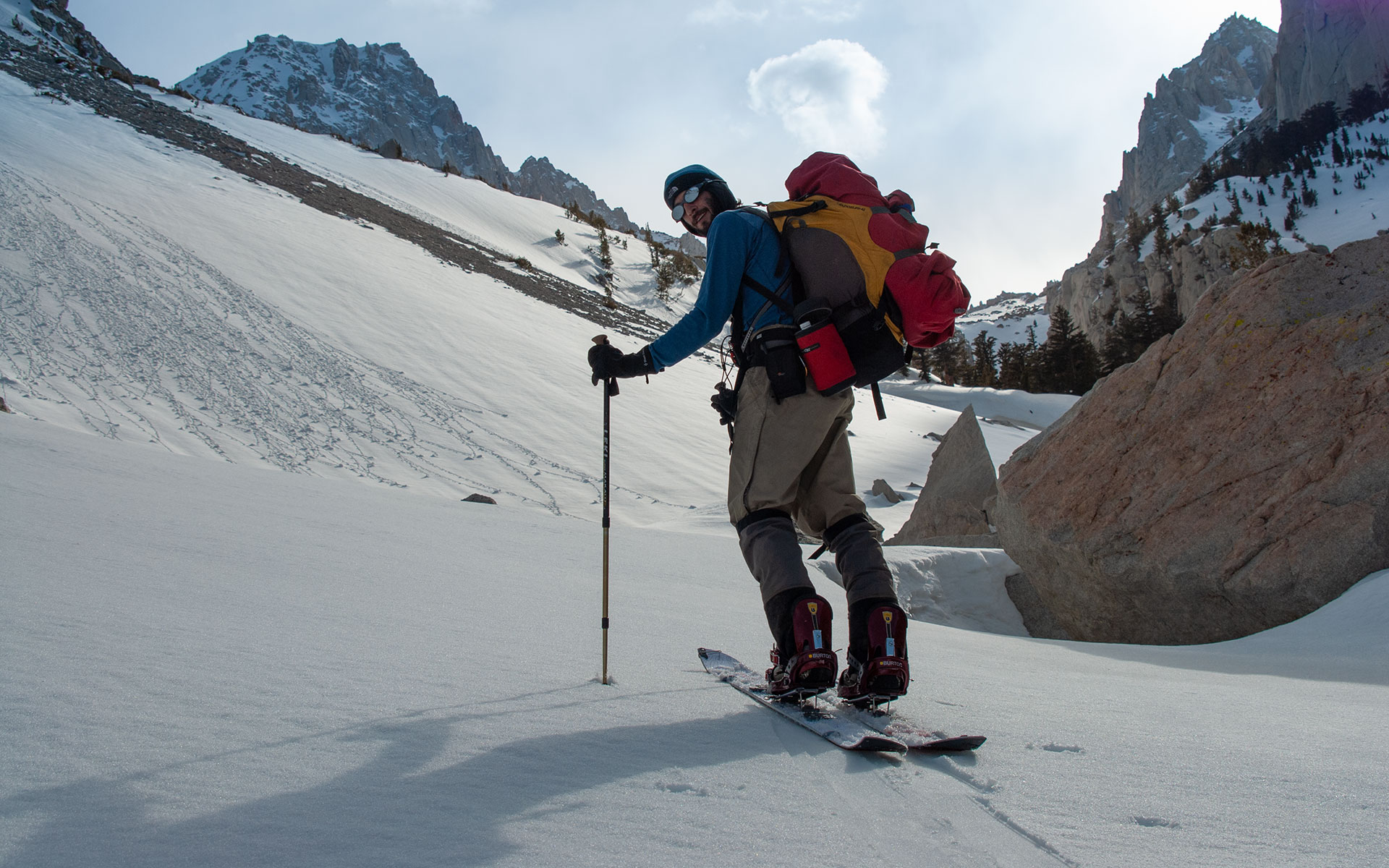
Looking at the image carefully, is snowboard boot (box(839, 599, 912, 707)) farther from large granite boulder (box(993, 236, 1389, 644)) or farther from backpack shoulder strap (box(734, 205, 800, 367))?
large granite boulder (box(993, 236, 1389, 644))

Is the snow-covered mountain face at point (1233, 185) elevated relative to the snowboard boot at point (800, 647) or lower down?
elevated

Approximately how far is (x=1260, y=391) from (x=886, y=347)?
3.71 metres

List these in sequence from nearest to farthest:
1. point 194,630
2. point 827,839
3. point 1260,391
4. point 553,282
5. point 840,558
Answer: point 827,839, point 194,630, point 840,558, point 1260,391, point 553,282

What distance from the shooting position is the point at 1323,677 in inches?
111

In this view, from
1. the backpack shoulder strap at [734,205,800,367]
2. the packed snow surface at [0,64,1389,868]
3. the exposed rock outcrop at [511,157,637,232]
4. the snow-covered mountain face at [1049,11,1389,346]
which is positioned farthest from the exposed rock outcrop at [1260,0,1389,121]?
the backpack shoulder strap at [734,205,800,367]

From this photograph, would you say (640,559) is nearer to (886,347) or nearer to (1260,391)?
(886,347)

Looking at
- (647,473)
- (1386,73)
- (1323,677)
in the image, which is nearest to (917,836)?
(1323,677)

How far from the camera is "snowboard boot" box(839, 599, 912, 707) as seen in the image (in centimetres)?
201

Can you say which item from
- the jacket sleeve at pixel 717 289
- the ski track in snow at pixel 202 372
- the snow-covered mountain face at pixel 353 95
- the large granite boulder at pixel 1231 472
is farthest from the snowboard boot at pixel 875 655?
the snow-covered mountain face at pixel 353 95

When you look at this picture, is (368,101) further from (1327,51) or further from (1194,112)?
(1194,112)

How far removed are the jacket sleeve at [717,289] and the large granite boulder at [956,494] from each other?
630 centimetres

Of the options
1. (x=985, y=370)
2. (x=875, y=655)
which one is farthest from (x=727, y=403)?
(x=985, y=370)

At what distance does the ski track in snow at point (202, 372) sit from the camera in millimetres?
7562

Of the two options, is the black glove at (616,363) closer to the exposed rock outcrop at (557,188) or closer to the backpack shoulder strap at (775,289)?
the backpack shoulder strap at (775,289)
